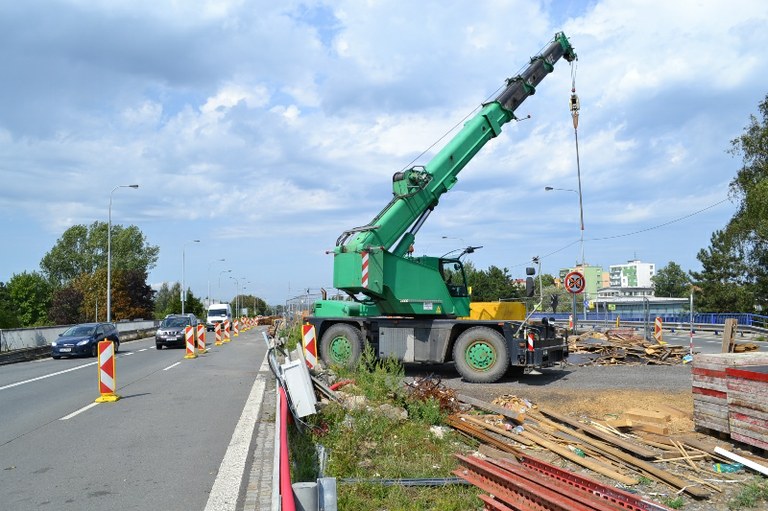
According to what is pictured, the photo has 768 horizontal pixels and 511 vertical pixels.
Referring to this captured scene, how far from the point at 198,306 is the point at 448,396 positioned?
8651cm

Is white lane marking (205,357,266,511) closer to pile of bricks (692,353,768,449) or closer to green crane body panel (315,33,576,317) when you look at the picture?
green crane body panel (315,33,576,317)

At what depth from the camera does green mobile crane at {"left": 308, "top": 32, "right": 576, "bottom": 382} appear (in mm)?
13078

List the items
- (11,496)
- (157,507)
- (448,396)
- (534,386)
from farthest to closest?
1. (534,386)
2. (448,396)
3. (11,496)
4. (157,507)

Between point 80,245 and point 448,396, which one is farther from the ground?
point 80,245

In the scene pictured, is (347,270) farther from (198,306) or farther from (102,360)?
(198,306)

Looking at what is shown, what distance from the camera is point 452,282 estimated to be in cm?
1444

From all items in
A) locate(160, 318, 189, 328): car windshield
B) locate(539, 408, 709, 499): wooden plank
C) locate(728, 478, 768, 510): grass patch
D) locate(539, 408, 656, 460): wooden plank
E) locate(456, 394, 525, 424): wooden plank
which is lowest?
locate(728, 478, 768, 510): grass patch

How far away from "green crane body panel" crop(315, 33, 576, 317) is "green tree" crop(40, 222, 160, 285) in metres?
95.1

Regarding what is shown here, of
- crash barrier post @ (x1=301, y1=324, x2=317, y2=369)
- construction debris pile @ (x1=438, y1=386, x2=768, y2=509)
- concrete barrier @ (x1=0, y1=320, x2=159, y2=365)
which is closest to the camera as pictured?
construction debris pile @ (x1=438, y1=386, x2=768, y2=509)

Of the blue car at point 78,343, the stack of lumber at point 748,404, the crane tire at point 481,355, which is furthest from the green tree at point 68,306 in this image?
the stack of lumber at point 748,404

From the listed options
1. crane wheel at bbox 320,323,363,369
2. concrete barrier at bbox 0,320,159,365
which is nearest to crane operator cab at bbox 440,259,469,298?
crane wheel at bbox 320,323,363,369

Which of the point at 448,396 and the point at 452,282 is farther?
the point at 452,282

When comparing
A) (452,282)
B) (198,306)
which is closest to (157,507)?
(452,282)

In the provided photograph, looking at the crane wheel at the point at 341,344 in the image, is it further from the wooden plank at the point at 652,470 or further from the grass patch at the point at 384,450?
the wooden plank at the point at 652,470
